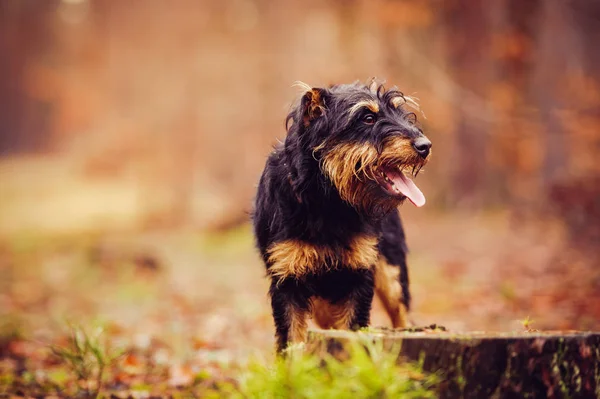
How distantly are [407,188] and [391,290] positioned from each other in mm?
1253

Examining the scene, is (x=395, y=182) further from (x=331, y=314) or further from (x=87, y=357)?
(x=87, y=357)

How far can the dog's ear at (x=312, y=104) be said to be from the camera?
3.83 m

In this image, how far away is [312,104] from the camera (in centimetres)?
387

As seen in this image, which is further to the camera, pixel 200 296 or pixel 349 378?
pixel 200 296

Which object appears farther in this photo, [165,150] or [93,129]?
[93,129]

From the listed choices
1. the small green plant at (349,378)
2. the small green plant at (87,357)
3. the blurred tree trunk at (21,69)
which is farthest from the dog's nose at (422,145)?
the blurred tree trunk at (21,69)

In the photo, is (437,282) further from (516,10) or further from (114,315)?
(516,10)

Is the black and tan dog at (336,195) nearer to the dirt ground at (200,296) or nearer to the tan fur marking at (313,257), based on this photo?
the tan fur marking at (313,257)

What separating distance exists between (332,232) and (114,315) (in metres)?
5.72

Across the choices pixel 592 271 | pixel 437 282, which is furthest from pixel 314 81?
pixel 592 271

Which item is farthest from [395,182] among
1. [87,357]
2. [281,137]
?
[281,137]

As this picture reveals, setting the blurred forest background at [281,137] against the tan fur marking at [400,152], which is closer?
the tan fur marking at [400,152]

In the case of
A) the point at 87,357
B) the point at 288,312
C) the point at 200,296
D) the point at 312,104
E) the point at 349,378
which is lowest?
the point at 349,378

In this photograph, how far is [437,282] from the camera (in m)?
9.93
